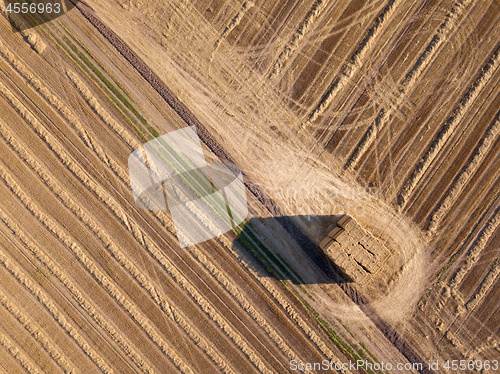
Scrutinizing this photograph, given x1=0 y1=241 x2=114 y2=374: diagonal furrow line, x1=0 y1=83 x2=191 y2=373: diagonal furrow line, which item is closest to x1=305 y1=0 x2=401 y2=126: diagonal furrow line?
x1=0 y1=83 x2=191 y2=373: diagonal furrow line

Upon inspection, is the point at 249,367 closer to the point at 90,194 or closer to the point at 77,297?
the point at 77,297

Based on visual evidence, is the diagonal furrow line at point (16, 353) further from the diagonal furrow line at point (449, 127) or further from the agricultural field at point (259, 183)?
the diagonal furrow line at point (449, 127)

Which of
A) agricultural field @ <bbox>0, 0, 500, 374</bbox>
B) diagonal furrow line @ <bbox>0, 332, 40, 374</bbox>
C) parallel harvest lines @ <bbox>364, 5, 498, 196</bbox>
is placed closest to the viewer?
diagonal furrow line @ <bbox>0, 332, 40, 374</bbox>

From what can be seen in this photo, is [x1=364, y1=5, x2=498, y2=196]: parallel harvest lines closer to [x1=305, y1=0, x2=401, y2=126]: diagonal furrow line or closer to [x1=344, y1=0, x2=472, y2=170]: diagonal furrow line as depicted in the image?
[x1=344, y1=0, x2=472, y2=170]: diagonal furrow line

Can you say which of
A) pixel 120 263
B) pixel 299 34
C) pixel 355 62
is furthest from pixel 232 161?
pixel 355 62

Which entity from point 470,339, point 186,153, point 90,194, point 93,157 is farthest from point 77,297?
point 470,339

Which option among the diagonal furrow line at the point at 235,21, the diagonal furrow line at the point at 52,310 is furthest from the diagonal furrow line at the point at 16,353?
the diagonal furrow line at the point at 235,21
